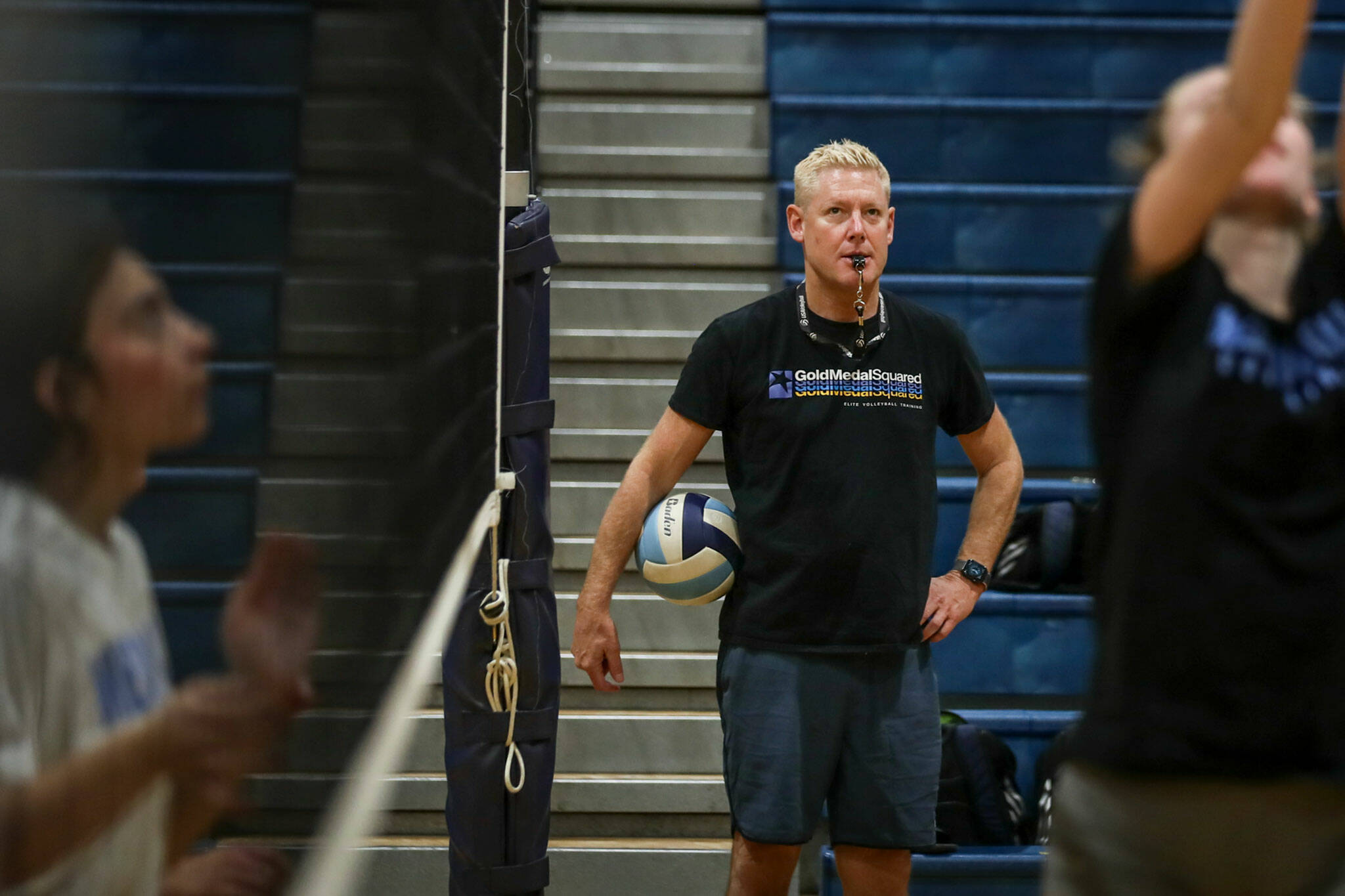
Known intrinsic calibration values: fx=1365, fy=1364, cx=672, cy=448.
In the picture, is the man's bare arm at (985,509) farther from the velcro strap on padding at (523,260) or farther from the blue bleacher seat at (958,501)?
the blue bleacher seat at (958,501)

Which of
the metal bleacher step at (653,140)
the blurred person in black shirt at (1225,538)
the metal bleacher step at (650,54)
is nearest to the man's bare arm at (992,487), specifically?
the blurred person in black shirt at (1225,538)

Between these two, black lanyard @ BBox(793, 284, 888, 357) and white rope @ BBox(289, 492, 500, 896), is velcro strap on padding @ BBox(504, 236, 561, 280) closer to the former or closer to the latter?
black lanyard @ BBox(793, 284, 888, 357)

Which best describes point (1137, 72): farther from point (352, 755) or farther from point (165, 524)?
point (165, 524)

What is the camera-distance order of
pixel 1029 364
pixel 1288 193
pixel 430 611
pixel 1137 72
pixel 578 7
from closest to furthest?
pixel 1288 193 < pixel 430 611 < pixel 1029 364 < pixel 1137 72 < pixel 578 7

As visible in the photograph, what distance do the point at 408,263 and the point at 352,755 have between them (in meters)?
0.57

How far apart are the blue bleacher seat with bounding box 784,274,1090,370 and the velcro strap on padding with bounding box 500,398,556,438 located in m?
2.10

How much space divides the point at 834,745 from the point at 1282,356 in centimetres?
172

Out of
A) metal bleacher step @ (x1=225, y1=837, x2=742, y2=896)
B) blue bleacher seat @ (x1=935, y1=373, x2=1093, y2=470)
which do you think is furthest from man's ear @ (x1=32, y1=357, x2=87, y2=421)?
blue bleacher seat @ (x1=935, y1=373, x2=1093, y2=470)

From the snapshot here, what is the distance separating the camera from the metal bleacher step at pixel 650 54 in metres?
5.44

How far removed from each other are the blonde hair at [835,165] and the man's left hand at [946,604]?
818 millimetres

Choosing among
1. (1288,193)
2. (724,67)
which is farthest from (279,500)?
(724,67)

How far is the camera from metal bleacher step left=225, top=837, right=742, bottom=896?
12.1 feet

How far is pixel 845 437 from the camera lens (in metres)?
2.67

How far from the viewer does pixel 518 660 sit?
9.19 ft
